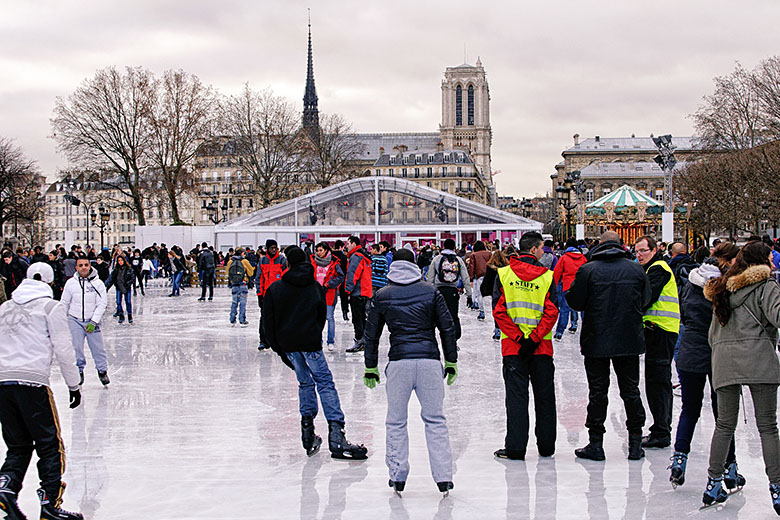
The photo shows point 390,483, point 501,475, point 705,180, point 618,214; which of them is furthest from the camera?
point 705,180

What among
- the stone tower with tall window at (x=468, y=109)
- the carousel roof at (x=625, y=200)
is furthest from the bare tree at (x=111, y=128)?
the stone tower with tall window at (x=468, y=109)

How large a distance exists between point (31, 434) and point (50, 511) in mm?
439

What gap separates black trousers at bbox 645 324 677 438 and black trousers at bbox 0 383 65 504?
4136 millimetres

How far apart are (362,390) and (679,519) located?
4497 mm

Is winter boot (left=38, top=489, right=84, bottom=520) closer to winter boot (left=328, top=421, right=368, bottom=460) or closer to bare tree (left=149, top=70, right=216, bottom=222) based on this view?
winter boot (left=328, top=421, right=368, bottom=460)

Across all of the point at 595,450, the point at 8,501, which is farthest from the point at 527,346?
the point at 8,501

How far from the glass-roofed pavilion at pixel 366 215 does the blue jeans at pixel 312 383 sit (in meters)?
29.6

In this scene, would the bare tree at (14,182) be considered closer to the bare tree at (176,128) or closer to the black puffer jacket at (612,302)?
the bare tree at (176,128)

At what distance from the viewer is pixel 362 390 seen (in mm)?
8492

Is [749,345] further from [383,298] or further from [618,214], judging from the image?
[618,214]

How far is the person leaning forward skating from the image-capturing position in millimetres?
4422

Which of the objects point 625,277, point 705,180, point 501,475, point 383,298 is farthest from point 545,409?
point 705,180

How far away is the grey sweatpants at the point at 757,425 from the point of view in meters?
4.40

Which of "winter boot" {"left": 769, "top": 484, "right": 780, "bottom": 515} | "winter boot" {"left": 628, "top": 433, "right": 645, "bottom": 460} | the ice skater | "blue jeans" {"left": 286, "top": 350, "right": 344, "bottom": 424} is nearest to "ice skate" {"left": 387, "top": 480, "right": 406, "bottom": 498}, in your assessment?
the ice skater
